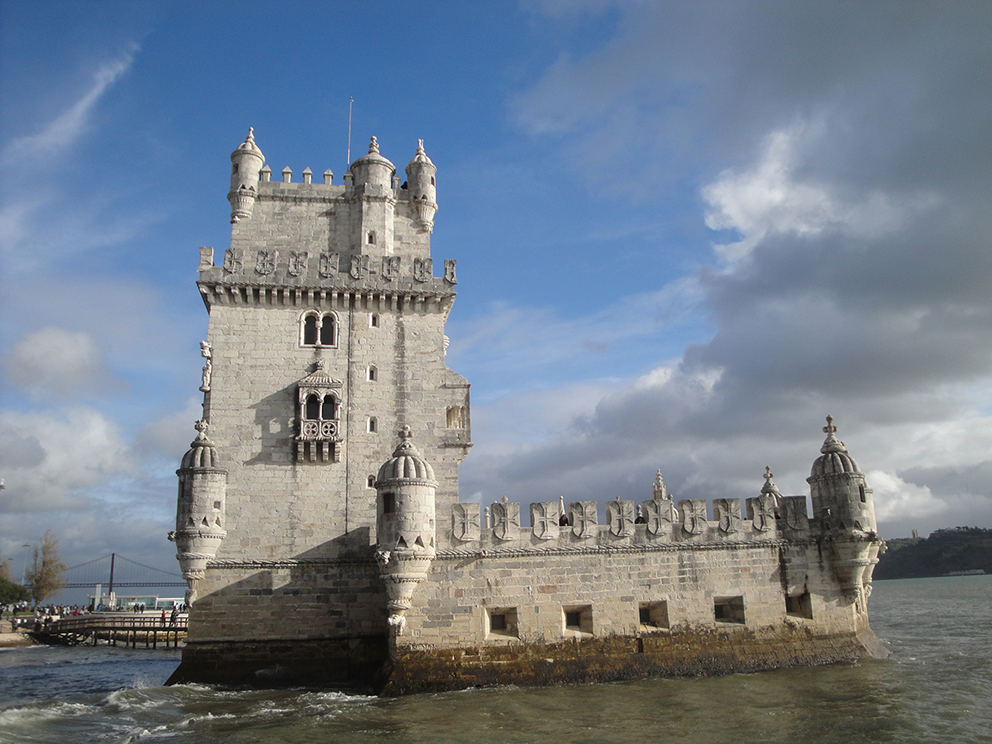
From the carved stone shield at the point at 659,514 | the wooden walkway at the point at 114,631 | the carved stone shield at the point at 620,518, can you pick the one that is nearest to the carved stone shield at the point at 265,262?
the carved stone shield at the point at 620,518

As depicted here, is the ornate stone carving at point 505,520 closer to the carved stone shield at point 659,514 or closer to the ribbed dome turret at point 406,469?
the ribbed dome turret at point 406,469

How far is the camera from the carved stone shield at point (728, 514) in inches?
898

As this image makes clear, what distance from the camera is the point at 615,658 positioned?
21.3 m

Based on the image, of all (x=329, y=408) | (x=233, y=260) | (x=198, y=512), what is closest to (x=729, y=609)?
(x=329, y=408)

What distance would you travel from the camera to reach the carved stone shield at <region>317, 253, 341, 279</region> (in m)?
27.1

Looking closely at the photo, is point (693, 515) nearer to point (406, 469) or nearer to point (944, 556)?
point (406, 469)

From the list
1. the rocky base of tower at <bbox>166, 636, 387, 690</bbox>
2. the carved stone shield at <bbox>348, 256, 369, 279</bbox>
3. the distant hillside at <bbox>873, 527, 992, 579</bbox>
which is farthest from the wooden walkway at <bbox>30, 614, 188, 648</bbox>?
the distant hillside at <bbox>873, 527, 992, 579</bbox>

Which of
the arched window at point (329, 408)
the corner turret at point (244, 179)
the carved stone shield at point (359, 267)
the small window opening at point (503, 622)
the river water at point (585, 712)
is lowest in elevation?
the river water at point (585, 712)

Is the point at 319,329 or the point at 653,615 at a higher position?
the point at 319,329

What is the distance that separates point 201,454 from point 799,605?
20.0 meters

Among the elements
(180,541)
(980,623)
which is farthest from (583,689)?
(980,623)

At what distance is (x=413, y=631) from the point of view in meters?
20.8

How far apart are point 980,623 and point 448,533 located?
116 feet

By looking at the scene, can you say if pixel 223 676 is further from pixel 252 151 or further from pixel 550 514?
pixel 252 151
